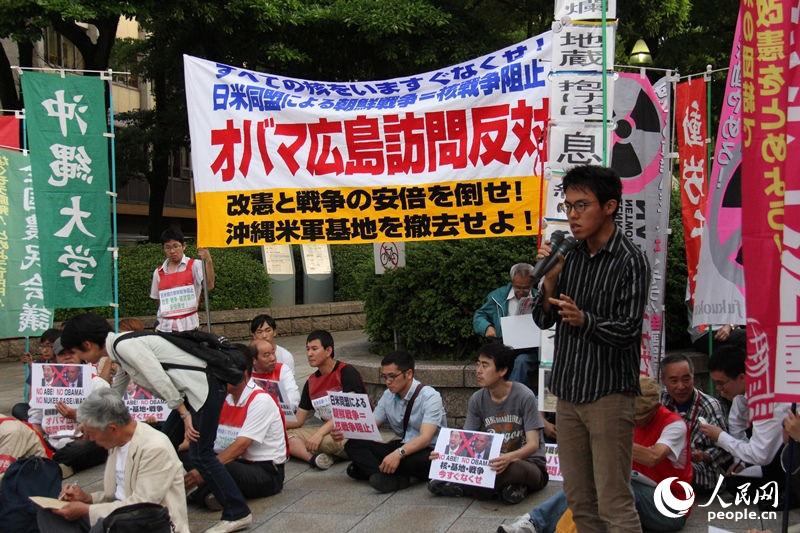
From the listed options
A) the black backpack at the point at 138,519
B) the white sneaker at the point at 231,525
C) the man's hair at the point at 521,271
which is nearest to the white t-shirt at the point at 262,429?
the white sneaker at the point at 231,525

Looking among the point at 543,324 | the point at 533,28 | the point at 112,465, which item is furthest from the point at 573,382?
the point at 533,28

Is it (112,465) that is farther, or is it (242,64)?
(242,64)

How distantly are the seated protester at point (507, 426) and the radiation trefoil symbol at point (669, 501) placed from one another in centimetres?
107

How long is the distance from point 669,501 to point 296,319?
12.8m

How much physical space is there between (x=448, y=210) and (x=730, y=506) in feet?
10.3

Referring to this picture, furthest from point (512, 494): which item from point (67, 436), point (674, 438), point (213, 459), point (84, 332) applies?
point (67, 436)

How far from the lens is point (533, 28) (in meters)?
18.8

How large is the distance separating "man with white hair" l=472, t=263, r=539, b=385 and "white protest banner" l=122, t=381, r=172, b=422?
2.98 metres

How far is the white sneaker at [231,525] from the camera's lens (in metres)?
6.04

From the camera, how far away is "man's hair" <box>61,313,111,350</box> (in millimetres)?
6688

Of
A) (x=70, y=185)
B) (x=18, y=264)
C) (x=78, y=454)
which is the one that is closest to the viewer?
(x=78, y=454)

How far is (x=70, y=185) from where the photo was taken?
9.45 metres

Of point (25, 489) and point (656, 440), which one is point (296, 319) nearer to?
point (25, 489)

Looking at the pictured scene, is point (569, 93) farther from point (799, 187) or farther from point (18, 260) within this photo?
point (18, 260)
